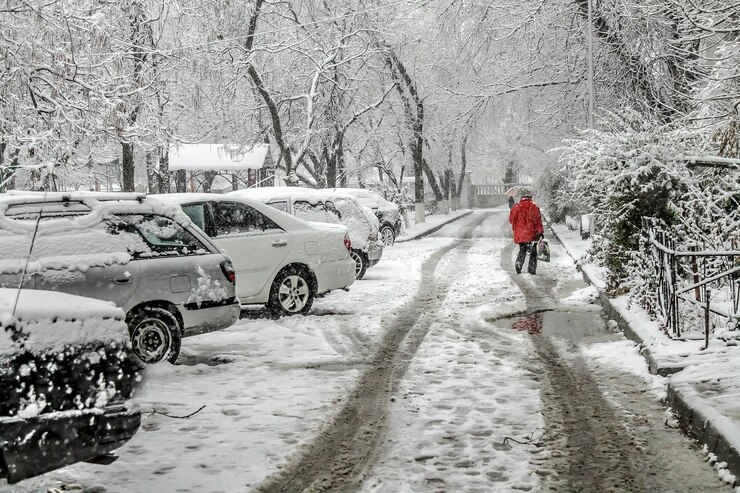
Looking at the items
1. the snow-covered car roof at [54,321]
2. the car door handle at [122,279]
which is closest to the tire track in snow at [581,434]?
the snow-covered car roof at [54,321]

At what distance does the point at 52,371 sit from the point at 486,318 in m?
7.90

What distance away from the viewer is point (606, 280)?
1267 cm

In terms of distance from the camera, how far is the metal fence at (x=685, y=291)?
8.12 metres

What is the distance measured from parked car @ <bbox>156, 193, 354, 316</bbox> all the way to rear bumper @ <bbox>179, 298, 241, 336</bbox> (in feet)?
6.91

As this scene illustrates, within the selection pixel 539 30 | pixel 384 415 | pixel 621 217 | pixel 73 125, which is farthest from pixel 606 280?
pixel 539 30

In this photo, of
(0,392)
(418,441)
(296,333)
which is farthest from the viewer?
(296,333)

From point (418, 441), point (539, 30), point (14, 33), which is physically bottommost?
point (418, 441)

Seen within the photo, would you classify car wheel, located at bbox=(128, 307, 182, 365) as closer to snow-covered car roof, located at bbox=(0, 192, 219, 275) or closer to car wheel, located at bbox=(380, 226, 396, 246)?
snow-covered car roof, located at bbox=(0, 192, 219, 275)

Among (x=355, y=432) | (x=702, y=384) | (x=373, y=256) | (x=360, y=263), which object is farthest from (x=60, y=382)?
(x=373, y=256)

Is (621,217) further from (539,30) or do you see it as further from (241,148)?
(241,148)

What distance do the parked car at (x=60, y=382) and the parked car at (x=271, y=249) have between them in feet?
20.8

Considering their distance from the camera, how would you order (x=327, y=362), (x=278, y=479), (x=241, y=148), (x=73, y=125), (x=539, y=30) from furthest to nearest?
(x=241, y=148) → (x=539, y=30) → (x=73, y=125) → (x=327, y=362) → (x=278, y=479)

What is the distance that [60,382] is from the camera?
3996 mm

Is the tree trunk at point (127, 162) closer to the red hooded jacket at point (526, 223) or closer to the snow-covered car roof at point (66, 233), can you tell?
the red hooded jacket at point (526, 223)
